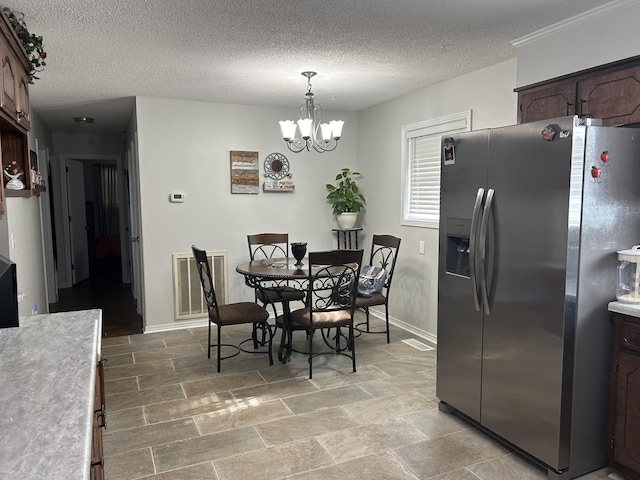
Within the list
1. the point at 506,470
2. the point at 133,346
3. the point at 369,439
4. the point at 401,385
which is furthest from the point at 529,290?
the point at 133,346

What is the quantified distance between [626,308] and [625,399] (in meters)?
0.44

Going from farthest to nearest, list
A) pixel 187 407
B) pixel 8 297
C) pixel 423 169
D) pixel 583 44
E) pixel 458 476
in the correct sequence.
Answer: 1. pixel 423 169
2. pixel 187 407
3. pixel 583 44
4. pixel 458 476
5. pixel 8 297

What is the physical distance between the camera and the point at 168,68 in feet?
11.9

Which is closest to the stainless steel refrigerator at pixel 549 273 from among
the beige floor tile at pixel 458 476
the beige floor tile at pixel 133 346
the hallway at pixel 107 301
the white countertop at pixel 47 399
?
the beige floor tile at pixel 458 476

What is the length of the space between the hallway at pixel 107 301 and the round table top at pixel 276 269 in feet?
5.70

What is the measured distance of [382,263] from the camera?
5.05 metres

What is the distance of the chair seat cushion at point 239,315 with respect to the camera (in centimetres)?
369

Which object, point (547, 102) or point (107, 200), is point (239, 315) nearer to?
point (547, 102)

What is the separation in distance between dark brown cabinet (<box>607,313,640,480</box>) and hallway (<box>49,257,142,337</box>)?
428 cm

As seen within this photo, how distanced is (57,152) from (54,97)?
2.97 m

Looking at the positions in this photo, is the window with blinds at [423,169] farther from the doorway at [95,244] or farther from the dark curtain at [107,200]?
the dark curtain at [107,200]

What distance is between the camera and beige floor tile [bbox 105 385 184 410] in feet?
10.4

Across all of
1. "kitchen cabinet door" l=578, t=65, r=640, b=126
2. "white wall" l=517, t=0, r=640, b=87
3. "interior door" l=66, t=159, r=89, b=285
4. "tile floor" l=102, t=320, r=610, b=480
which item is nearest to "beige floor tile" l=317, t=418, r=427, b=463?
"tile floor" l=102, t=320, r=610, b=480

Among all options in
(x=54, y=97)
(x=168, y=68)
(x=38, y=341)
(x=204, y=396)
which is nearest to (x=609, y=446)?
(x=204, y=396)
